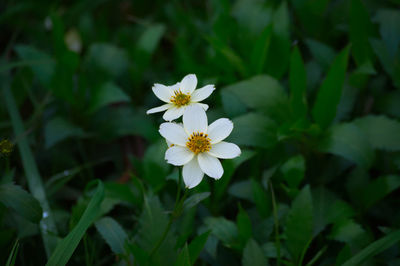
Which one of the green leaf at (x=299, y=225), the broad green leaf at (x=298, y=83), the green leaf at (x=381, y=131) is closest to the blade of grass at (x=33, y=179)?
the green leaf at (x=299, y=225)

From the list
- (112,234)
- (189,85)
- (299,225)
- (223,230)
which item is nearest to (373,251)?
(299,225)

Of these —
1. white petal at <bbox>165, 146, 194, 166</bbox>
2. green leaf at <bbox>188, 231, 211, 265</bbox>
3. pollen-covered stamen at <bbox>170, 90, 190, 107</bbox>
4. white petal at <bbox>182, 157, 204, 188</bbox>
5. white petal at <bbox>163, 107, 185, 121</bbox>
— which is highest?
pollen-covered stamen at <bbox>170, 90, 190, 107</bbox>

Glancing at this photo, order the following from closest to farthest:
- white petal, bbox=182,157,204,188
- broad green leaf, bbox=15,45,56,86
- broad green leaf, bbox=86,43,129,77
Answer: white petal, bbox=182,157,204,188 < broad green leaf, bbox=15,45,56,86 < broad green leaf, bbox=86,43,129,77

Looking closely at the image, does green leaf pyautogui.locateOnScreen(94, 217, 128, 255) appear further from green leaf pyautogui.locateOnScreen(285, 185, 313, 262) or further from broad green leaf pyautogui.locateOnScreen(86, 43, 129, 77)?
broad green leaf pyautogui.locateOnScreen(86, 43, 129, 77)

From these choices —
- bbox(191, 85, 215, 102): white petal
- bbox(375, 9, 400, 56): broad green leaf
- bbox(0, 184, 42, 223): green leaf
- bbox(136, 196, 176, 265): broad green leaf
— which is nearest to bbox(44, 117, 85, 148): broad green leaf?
bbox(0, 184, 42, 223): green leaf

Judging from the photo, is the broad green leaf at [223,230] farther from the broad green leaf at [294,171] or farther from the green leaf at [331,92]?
the green leaf at [331,92]

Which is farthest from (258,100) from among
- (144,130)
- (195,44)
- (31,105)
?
(31,105)

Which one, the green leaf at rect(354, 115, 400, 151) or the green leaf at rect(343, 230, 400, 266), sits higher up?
the green leaf at rect(354, 115, 400, 151)
